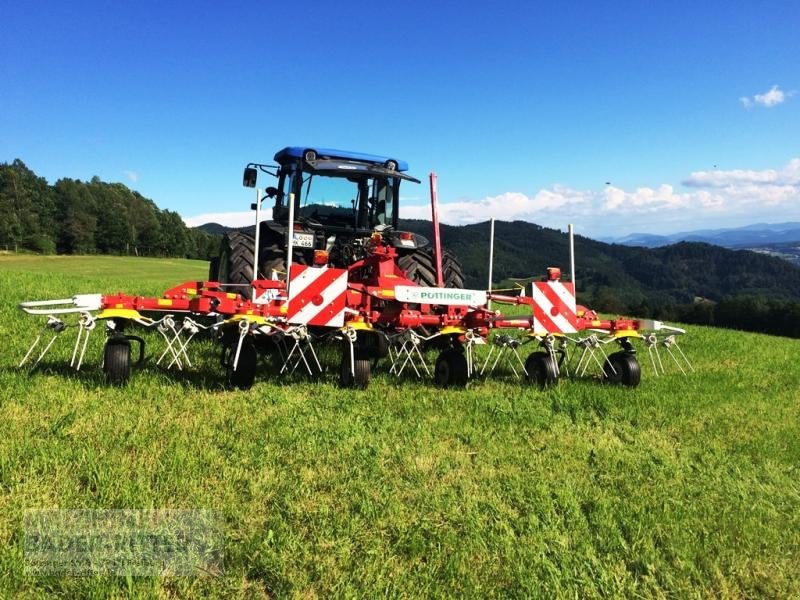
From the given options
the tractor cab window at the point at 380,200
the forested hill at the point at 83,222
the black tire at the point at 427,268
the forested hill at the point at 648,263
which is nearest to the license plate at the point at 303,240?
the black tire at the point at 427,268

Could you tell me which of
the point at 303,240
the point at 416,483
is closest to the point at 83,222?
the point at 303,240

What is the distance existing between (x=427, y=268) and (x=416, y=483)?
4642 mm

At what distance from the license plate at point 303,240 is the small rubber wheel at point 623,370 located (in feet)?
12.6

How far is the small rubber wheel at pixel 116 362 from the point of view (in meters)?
4.27

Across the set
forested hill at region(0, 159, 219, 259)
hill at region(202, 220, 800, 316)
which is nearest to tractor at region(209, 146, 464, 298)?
forested hill at region(0, 159, 219, 259)

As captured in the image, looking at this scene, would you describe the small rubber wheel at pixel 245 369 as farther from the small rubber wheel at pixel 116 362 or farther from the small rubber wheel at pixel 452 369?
the small rubber wheel at pixel 452 369

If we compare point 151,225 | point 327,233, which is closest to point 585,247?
point 151,225

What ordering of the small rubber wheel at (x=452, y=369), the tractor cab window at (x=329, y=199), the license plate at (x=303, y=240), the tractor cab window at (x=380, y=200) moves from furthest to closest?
the tractor cab window at (x=380, y=200), the tractor cab window at (x=329, y=199), the license plate at (x=303, y=240), the small rubber wheel at (x=452, y=369)

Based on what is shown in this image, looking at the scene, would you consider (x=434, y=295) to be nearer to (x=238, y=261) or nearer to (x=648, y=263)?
(x=238, y=261)

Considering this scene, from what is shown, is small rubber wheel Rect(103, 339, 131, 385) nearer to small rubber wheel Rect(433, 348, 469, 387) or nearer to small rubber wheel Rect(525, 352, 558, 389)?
small rubber wheel Rect(433, 348, 469, 387)

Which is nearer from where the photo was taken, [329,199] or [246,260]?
[246,260]

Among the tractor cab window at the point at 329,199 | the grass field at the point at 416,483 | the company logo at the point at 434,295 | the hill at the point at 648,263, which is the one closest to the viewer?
the grass field at the point at 416,483

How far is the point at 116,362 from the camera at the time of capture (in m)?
4.27

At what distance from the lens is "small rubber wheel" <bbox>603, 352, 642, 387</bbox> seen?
5.48 m
